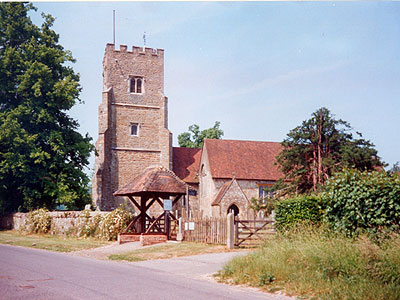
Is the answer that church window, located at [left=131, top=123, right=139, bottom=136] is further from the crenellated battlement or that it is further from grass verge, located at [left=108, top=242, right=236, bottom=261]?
grass verge, located at [left=108, top=242, right=236, bottom=261]

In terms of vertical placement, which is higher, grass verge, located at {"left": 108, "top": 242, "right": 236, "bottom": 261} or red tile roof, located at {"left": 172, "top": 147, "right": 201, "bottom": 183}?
red tile roof, located at {"left": 172, "top": 147, "right": 201, "bottom": 183}

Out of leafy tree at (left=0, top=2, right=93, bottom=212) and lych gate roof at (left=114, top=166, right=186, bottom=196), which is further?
leafy tree at (left=0, top=2, right=93, bottom=212)

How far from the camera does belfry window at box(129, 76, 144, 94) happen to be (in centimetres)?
4807

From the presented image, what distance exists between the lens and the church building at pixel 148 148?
44250 millimetres

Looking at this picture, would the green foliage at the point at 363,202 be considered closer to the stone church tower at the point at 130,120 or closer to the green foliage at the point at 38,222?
the green foliage at the point at 38,222

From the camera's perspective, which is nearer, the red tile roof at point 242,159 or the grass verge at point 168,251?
the grass verge at point 168,251

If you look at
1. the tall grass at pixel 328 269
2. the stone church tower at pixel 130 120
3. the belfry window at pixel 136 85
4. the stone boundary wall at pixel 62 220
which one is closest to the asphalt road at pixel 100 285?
the tall grass at pixel 328 269

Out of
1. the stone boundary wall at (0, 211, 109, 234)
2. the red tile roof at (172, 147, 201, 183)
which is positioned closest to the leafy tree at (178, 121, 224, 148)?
the red tile roof at (172, 147, 201, 183)

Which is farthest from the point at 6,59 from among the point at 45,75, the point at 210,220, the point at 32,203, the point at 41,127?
the point at 210,220

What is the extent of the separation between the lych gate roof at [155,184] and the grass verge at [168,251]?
3.02 m

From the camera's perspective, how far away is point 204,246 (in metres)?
20.4

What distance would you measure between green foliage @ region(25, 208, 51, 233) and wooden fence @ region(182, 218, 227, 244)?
12842 mm

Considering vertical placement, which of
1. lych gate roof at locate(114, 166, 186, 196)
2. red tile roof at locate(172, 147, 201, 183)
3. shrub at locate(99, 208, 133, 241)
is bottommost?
shrub at locate(99, 208, 133, 241)

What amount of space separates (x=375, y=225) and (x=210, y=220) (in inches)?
412
